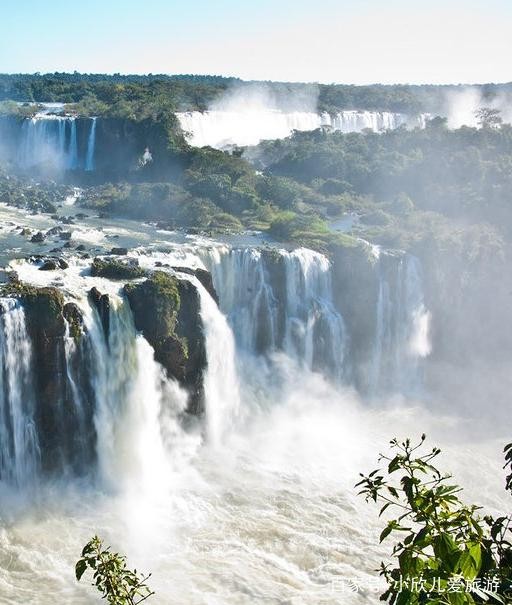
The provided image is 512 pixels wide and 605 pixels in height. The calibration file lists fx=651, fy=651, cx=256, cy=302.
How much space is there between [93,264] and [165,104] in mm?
32799

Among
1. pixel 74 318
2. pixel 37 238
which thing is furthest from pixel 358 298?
pixel 74 318

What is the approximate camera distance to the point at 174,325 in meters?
20.5

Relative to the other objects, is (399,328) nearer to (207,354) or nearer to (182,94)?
(207,354)

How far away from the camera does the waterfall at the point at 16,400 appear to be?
16.8 metres

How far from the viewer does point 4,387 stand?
660 inches

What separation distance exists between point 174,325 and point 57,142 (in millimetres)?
27705

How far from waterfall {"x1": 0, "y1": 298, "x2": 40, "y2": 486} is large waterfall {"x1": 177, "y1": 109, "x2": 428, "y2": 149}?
32589 mm

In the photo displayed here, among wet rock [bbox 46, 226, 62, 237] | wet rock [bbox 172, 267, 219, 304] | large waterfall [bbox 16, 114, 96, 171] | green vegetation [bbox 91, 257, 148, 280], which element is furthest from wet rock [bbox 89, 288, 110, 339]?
large waterfall [bbox 16, 114, 96, 171]

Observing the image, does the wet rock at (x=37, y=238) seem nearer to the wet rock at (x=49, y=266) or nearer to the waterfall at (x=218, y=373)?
the wet rock at (x=49, y=266)

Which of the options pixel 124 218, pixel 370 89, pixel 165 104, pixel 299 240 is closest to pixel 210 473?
pixel 299 240

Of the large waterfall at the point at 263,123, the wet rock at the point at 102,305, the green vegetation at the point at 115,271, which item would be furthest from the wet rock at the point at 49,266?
the large waterfall at the point at 263,123

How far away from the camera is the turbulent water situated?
606 inches

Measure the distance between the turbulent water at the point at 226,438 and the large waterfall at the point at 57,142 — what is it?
16387 millimetres

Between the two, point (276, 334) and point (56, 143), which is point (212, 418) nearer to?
point (276, 334)
